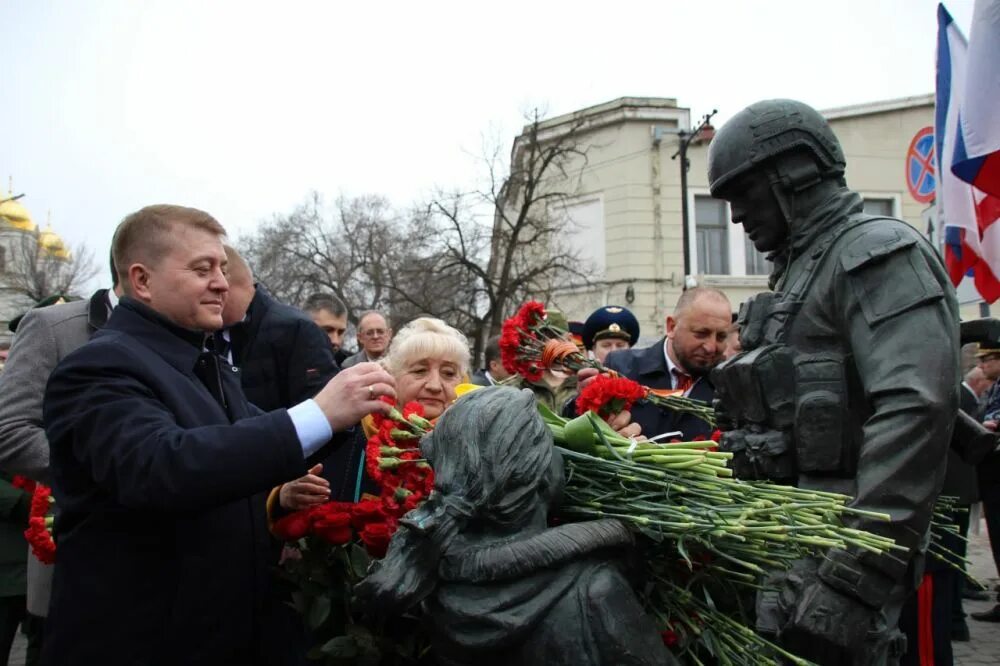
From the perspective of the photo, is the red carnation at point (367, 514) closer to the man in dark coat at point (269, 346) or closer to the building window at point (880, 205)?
the man in dark coat at point (269, 346)

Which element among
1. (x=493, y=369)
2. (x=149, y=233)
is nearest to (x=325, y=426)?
(x=149, y=233)

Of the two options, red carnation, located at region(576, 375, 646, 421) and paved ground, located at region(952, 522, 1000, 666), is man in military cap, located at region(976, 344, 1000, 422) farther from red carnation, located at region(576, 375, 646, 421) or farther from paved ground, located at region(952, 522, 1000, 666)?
red carnation, located at region(576, 375, 646, 421)

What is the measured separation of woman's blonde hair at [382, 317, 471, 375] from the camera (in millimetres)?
3867

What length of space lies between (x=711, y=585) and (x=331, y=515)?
1.09 m

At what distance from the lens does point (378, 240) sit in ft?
111

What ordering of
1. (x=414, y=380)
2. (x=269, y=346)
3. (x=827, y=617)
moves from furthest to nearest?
(x=269, y=346)
(x=414, y=380)
(x=827, y=617)

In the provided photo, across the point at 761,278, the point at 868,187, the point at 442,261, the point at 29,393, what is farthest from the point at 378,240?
the point at 29,393

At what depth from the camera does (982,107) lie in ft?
18.5

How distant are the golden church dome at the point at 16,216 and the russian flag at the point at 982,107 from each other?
6507 cm

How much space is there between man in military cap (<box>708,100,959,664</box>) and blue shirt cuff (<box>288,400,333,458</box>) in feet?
4.18

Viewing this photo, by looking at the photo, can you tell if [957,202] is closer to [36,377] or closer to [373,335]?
[373,335]

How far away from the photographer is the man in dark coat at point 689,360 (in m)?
4.52

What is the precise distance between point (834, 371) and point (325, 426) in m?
1.49

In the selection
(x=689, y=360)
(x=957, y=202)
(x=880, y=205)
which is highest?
(x=880, y=205)
